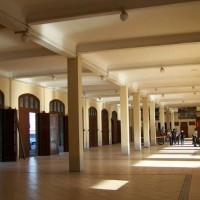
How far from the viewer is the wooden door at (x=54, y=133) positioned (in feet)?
61.7

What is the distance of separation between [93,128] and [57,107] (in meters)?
6.54

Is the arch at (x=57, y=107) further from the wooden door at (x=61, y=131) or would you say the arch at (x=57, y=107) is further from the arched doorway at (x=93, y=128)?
the arched doorway at (x=93, y=128)

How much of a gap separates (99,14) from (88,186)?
3597 mm

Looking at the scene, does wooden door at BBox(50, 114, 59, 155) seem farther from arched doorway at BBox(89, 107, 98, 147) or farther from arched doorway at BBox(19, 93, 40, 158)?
arched doorway at BBox(89, 107, 98, 147)

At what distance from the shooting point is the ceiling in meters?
7.50

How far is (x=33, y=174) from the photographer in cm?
1027

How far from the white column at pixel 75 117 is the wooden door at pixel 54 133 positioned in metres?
8.05

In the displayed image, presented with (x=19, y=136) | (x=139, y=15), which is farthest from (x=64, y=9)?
(x=19, y=136)

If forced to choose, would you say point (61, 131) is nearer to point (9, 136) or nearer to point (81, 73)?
point (9, 136)

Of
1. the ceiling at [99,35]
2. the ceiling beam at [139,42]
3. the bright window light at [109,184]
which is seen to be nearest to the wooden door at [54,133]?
the ceiling at [99,35]

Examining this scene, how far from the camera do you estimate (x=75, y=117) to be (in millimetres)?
10859

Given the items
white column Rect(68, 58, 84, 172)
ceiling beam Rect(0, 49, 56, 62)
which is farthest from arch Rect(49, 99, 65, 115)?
white column Rect(68, 58, 84, 172)

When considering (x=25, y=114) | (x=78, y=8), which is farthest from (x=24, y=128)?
(x=78, y=8)

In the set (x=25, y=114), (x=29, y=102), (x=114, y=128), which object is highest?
(x=29, y=102)
